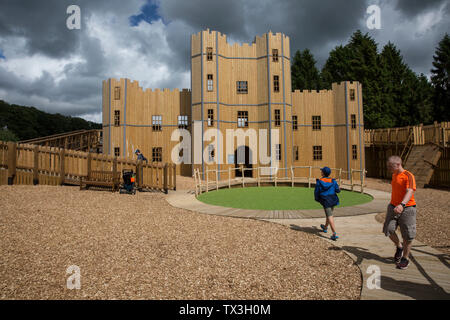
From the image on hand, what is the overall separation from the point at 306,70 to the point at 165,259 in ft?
133

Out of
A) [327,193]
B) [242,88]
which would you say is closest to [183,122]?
[242,88]

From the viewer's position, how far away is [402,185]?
385cm

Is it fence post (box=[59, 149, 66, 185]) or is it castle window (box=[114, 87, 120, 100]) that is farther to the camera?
castle window (box=[114, 87, 120, 100])

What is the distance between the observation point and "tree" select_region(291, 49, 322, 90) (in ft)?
125

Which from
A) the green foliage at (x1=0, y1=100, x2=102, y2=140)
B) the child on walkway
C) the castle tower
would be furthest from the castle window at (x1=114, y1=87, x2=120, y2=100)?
the green foliage at (x1=0, y1=100, x2=102, y2=140)

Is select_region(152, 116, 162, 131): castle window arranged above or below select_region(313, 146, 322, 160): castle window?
above

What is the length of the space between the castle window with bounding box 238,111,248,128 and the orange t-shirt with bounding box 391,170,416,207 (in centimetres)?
1855

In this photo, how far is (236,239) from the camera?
5480mm

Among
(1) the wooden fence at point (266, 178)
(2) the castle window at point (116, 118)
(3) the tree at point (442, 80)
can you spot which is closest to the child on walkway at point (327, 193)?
(1) the wooden fence at point (266, 178)

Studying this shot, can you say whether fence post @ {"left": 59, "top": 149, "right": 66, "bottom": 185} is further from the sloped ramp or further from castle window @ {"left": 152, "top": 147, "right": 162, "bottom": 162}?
the sloped ramp

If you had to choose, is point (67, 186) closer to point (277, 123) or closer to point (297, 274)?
point (297, 274)

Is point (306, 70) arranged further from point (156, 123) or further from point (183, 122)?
point (156, 123)

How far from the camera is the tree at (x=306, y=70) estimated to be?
3803cm
